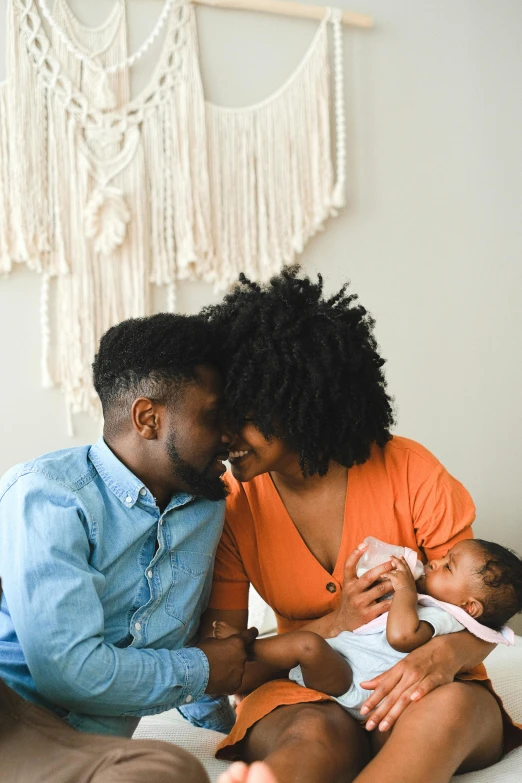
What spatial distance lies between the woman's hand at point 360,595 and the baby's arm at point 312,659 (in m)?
0.07

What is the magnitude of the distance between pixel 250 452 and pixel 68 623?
0.39m

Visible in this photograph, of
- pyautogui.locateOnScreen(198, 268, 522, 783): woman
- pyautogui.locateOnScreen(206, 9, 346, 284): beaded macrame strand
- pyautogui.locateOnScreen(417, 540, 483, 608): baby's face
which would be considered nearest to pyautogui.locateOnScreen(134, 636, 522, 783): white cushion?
pyautogui.locateOnScreen(198, 268, 522, 783): woman

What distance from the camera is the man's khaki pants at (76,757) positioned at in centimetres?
89

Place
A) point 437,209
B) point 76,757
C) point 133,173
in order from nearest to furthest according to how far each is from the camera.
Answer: point 76,757 < point 133,173 < point 437,209

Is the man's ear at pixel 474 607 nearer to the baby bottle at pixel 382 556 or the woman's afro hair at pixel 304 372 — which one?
the baby bottle at pixel 382 556

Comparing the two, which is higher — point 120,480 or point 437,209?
point 437,209

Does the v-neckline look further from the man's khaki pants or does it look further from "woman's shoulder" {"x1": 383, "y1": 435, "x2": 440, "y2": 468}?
the man's khaki pants

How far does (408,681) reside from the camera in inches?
44.6

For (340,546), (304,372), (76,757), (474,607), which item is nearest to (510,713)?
(474,607)

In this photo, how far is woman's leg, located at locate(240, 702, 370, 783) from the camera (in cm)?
104

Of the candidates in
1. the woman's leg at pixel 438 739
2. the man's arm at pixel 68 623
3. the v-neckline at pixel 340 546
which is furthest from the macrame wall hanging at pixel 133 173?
the woman's leg at pixel 438 739

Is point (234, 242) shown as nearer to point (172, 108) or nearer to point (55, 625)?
point (172, 108)

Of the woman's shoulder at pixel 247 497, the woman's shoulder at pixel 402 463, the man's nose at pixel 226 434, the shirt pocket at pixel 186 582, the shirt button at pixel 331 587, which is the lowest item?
the shirt button at pixel 331 587

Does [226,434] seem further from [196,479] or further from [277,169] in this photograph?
[277,169]
